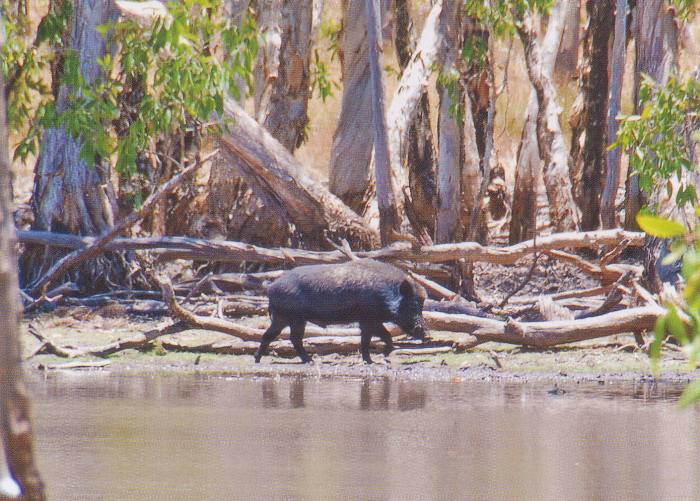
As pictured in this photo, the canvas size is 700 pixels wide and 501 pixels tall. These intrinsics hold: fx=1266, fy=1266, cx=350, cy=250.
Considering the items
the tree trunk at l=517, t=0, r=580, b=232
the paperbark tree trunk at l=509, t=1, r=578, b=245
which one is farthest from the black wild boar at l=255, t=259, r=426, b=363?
the paperbark tree trunk at l=509, t=1, r=578, b=245

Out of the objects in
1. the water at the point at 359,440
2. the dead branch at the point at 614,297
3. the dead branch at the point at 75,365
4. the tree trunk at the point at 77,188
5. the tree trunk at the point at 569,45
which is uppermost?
the tree trunk at the point at 569,45

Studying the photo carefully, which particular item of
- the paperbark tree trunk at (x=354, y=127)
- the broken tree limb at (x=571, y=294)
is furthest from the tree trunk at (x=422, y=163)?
the broken tree limb at (x=571, y=294)

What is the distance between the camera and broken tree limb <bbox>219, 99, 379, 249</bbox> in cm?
1608

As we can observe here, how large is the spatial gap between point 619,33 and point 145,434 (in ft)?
39.1

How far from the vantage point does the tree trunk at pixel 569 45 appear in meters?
22.2

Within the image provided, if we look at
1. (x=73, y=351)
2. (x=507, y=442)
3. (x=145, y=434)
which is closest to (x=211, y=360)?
(x=73, y=351)

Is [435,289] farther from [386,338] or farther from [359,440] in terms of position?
[359,440]

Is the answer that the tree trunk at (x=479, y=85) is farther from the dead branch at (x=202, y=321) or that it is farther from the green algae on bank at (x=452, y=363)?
the dead branch at (x=202, y=321)

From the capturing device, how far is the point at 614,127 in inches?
716

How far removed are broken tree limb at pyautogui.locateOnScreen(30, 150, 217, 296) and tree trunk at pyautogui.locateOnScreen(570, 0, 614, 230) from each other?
819cm

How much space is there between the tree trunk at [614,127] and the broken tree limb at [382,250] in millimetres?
2840

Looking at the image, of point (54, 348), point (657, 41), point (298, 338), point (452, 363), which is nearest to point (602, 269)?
point (452, 363)

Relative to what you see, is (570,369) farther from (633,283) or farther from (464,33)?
(464,33)

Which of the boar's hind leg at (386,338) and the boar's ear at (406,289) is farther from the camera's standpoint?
the boar's hind leg at (386,338)
